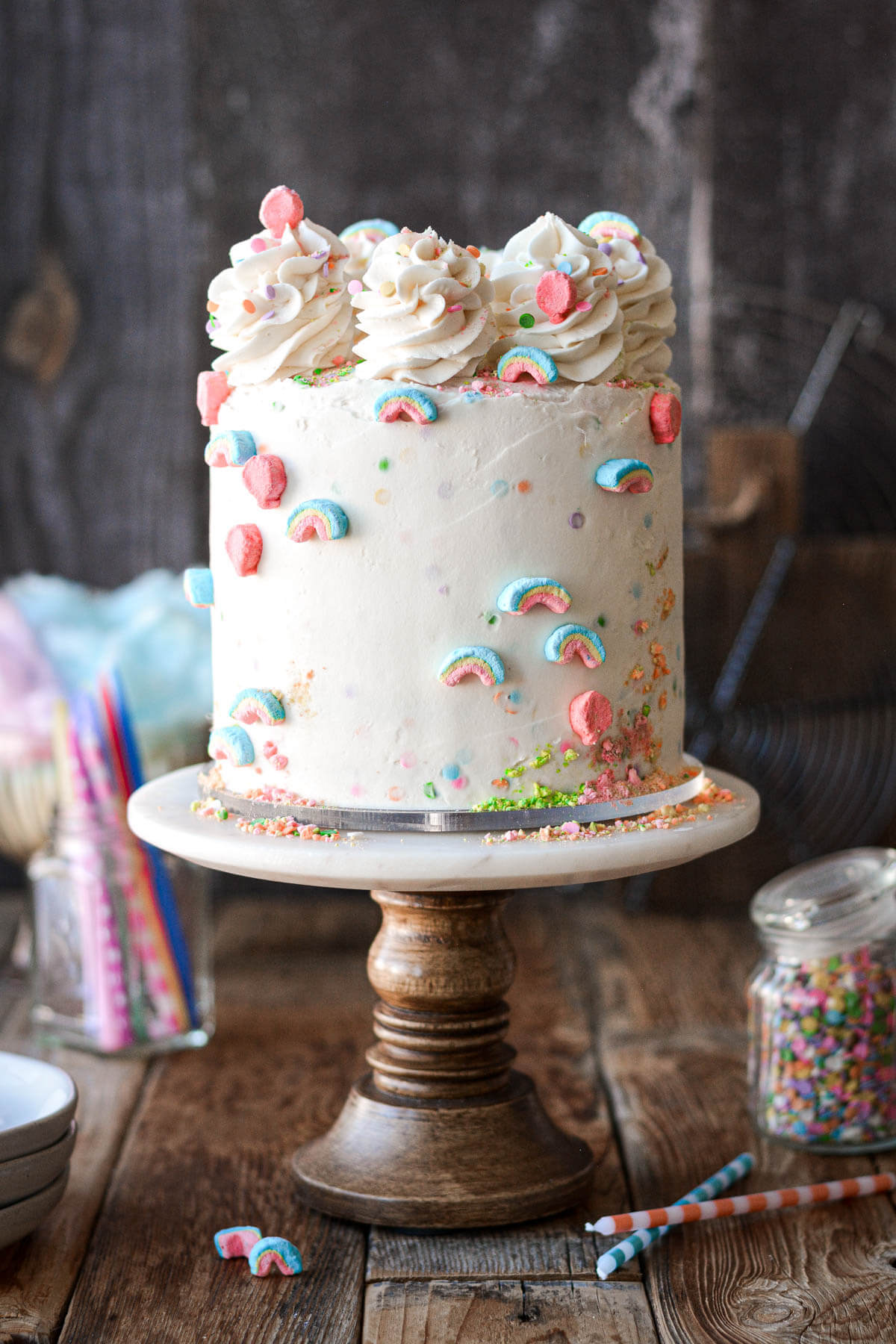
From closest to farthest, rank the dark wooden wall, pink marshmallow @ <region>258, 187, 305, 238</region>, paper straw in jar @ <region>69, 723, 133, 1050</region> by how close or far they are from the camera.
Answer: pink marshmallow @ <region>258, 187, 305, 238</region> → paper straw in jar @ <region>69, 723, 133, 1050</region> → the dark wooden wall

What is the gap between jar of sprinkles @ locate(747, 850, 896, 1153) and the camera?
138 centimetres

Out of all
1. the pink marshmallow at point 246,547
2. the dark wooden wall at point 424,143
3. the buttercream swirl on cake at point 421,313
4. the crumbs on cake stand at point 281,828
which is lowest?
the crumbs on cake stand at point 281,828

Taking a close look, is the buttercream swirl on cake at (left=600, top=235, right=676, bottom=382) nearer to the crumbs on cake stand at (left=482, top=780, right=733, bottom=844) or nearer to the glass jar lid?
the crumbs on cake stand at (left=482, top=780, right=733, bottom=844)

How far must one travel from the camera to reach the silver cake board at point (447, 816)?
1139mm

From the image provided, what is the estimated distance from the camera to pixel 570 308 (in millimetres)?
1157

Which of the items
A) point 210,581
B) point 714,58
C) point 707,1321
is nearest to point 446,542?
Answer: point 210,581

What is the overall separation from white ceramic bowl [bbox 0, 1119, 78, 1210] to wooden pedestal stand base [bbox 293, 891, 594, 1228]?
0.22m

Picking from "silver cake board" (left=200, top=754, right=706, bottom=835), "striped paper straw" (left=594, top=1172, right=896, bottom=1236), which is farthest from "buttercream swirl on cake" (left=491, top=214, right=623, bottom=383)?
"striped paper straw" (left=594, top=1172, right=896, bottom=1236)

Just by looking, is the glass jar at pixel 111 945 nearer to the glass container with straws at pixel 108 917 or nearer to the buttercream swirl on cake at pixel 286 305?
the glass container with straws at pixel 108 917

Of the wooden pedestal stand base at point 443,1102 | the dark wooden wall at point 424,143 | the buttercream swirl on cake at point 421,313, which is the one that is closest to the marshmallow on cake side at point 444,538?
the buttercream swirl on cake at point 421,313

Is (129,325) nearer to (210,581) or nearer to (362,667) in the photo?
(210,581)

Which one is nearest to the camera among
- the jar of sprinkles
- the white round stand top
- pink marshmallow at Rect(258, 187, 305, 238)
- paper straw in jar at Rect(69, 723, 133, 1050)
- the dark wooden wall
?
the white round stand top

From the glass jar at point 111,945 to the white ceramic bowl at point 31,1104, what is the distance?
39 centimetres

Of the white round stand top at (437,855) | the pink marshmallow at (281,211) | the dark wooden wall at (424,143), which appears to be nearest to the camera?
the white round stand top at (437,855)
